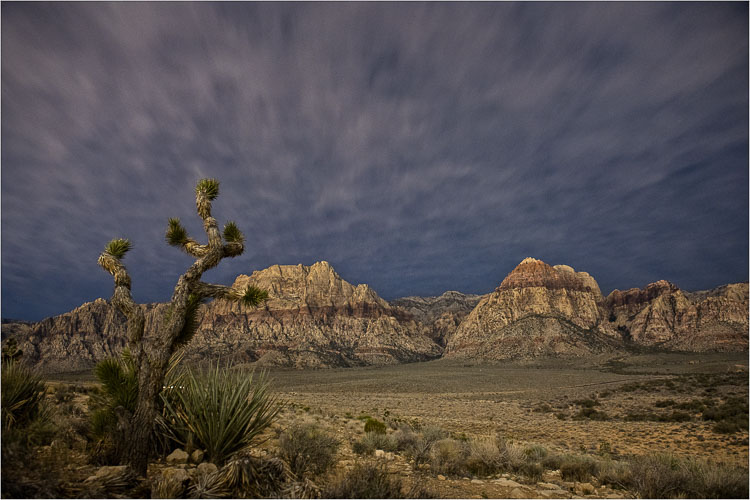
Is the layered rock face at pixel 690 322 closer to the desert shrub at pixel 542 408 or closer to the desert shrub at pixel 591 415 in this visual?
the desert shrub at pixel 542 408

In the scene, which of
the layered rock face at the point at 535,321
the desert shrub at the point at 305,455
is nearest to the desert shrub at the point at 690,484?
the desert shrub at the point at 305,455

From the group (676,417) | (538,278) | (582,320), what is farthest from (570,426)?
(538,278)

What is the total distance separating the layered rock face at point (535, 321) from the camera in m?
120

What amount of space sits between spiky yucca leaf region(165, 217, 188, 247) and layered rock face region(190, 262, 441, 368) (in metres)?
118

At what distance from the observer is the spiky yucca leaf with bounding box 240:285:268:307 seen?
24.7 ft

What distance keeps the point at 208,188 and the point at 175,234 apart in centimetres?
125

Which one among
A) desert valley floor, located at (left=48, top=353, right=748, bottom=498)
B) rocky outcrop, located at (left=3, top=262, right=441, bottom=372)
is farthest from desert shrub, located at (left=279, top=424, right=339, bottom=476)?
rocky outcrop, located at (left=3, top=262, right=441, bottom=372)

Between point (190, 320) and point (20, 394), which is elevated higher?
point (190, 320)

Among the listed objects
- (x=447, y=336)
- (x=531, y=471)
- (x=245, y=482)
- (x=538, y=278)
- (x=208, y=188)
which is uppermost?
(x=538, y=278)

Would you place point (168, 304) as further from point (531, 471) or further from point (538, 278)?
point (538, 278)

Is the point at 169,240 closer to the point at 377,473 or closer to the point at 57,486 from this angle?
the point at 57,486

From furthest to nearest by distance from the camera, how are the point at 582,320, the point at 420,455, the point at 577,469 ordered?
1. the point at 582,320
2. the point at 577,469
3. the point at 420,455

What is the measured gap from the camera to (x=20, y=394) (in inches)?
248

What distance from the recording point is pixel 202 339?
5256 inches
